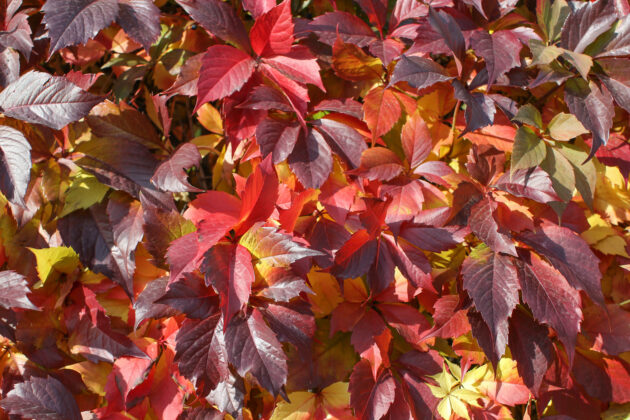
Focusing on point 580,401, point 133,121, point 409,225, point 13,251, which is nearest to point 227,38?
point 133,121

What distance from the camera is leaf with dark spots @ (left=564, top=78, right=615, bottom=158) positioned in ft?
2.96

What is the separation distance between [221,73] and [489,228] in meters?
0.52

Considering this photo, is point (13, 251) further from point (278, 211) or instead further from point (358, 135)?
point (358, 135)

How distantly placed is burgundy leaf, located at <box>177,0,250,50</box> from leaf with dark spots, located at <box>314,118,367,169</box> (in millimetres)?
202

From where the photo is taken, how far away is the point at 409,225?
36.8 inches

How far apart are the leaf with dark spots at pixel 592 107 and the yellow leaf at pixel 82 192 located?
849 mm

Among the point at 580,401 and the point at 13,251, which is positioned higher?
the point at 13,251

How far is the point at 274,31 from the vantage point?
0.92m

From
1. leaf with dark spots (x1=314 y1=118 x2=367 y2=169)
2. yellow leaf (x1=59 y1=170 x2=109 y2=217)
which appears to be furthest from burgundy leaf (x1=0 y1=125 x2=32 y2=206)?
leaf with dark spots (x1=314 y1=118 x2=367 y2=169)

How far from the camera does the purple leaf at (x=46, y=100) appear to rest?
0.84 meters

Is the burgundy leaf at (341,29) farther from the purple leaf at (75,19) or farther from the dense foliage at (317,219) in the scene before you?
the purple leaf at (75,19)

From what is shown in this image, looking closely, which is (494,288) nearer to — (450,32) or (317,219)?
(317,219)

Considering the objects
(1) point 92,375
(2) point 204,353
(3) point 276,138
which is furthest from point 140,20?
(1) point 92,375

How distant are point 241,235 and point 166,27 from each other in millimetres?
515
